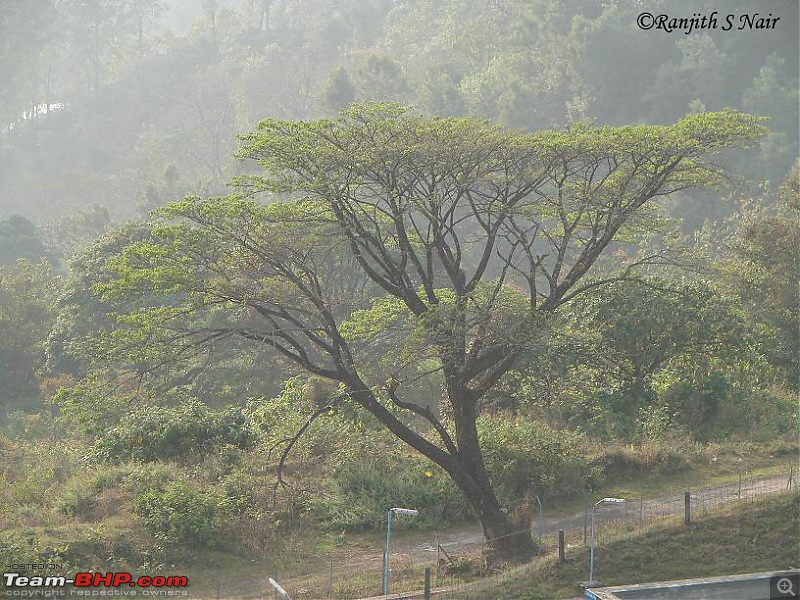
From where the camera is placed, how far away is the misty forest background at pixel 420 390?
15.8 m

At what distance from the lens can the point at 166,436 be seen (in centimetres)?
1744

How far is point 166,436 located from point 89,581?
474 cm

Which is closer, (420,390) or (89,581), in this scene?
(89,581)

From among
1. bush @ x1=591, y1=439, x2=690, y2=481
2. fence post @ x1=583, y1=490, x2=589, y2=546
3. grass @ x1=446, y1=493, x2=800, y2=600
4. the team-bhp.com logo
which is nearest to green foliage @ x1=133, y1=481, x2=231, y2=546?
the team-bhp.com logo

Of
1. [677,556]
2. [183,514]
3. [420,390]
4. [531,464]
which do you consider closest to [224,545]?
[183,514]

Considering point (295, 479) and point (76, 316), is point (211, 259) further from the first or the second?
point (76, 316)

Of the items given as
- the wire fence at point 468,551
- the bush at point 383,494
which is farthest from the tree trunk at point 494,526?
the bush at point 383,494

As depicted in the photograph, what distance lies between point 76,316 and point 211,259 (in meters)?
15.7

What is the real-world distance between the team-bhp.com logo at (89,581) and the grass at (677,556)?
4212mm

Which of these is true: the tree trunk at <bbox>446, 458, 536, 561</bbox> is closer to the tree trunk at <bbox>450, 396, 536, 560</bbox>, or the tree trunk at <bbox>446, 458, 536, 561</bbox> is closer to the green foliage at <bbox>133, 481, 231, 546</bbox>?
the tree trunk at <bbox>450, 396, 536, 560</bbox>

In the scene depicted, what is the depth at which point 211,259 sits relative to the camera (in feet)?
45.7

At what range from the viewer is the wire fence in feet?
43.7

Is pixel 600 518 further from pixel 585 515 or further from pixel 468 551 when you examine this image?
pixel 468 551

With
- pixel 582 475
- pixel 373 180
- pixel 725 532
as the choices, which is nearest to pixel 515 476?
pixel 582 475
